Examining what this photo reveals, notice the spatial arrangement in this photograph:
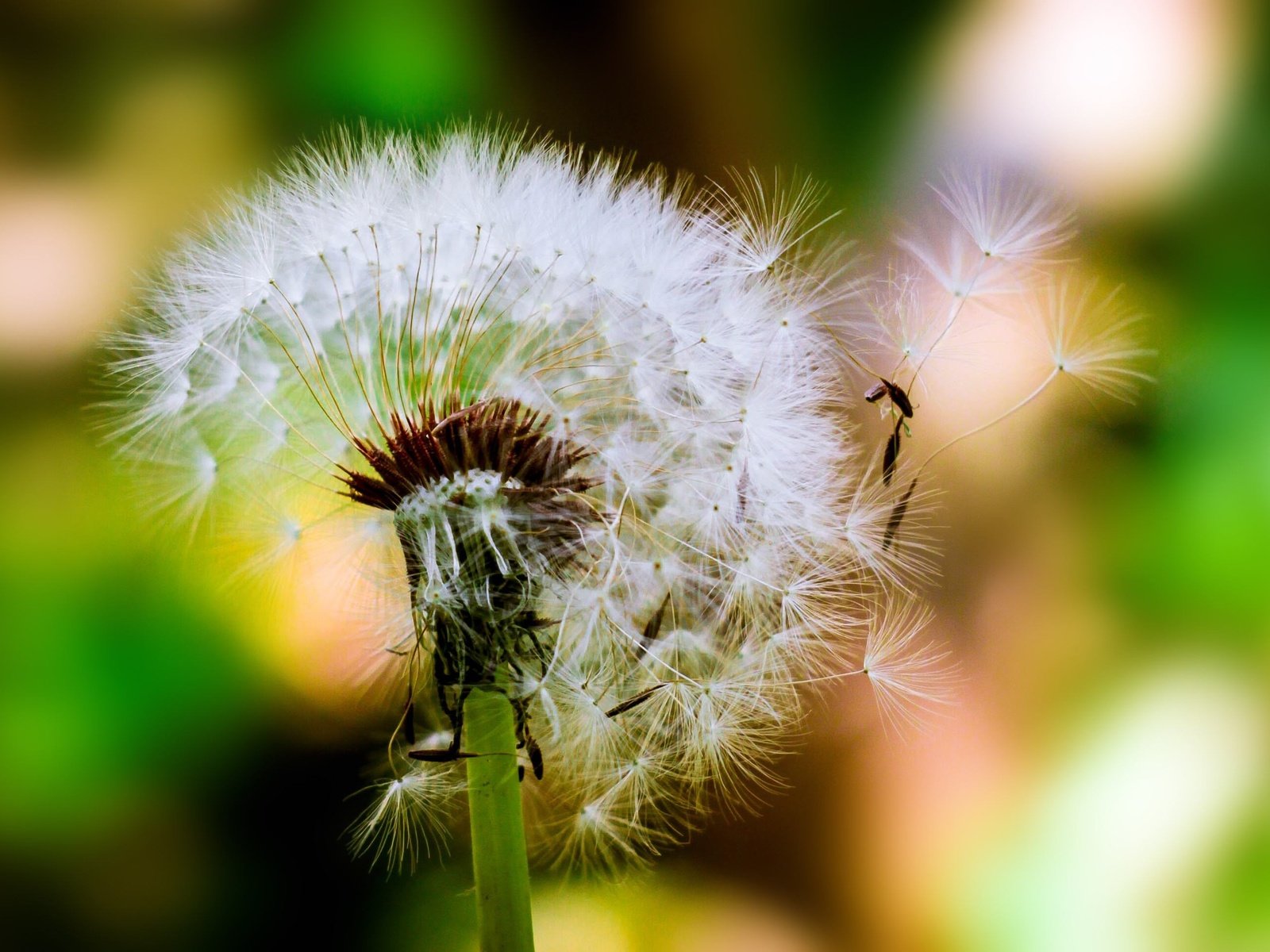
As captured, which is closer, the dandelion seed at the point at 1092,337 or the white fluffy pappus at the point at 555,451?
the white fluffy pappus at the point at 555,451

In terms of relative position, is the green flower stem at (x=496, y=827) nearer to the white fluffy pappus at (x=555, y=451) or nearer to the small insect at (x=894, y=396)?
the white fluffy pappus at (x=555, y=451)

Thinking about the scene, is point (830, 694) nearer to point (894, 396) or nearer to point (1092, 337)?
point (894, 396)

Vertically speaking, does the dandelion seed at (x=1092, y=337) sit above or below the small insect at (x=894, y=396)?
above

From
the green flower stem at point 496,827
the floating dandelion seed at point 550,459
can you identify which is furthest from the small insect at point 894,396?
the green flower stem at point 496,827

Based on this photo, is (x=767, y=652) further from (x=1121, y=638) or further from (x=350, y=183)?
(x=350, y=183)

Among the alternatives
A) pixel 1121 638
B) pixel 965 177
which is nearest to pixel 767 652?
pixel 1121 638

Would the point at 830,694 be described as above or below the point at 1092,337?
below

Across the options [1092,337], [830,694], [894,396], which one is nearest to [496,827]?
[830,694]
